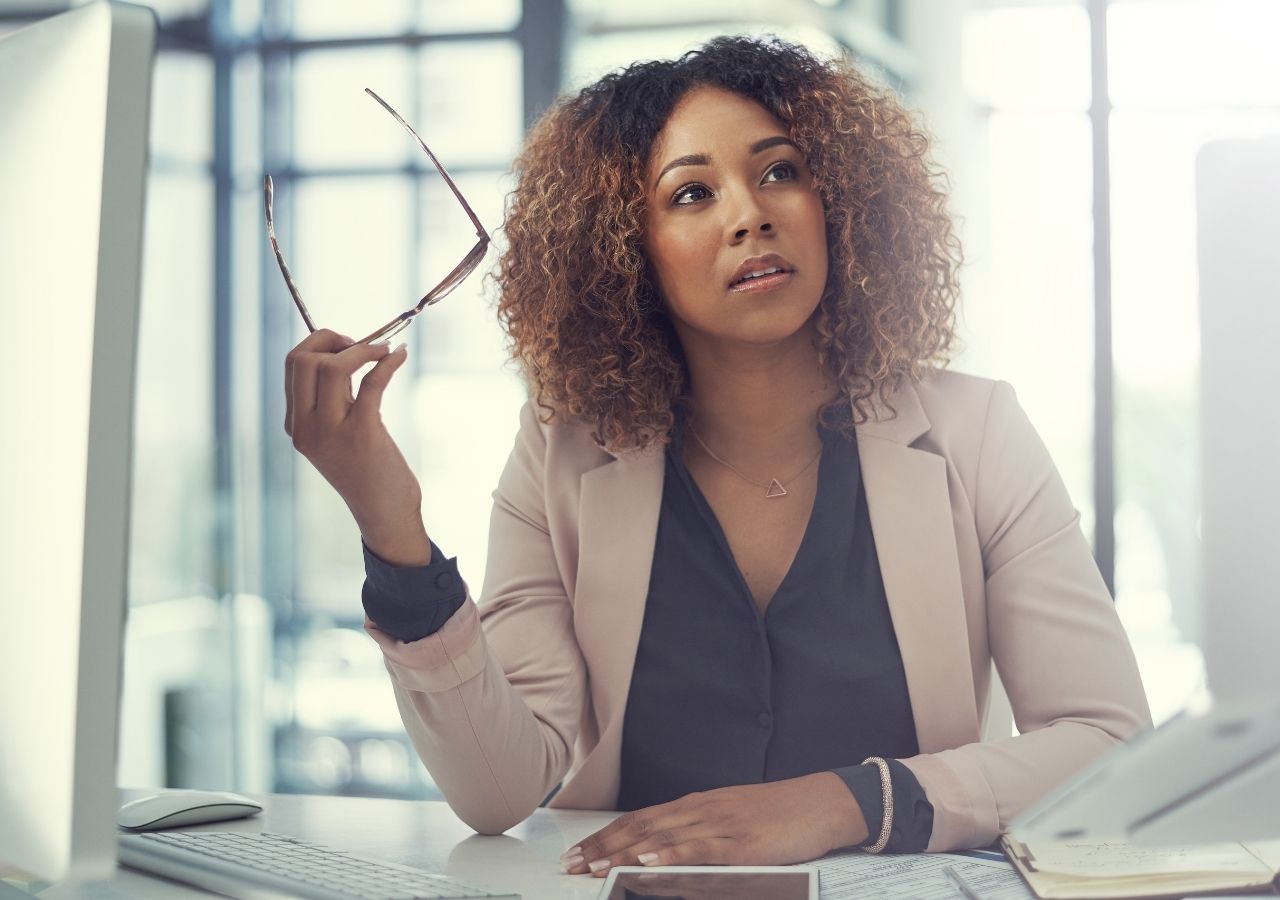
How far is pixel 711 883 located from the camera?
0.90m

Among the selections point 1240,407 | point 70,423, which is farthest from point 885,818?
point 70,423

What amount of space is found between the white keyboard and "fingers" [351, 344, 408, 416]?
36 cm

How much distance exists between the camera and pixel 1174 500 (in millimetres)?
4152

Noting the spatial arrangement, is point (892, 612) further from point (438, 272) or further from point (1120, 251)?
point (438, 272)

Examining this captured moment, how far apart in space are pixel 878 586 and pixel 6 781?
970 millimetres

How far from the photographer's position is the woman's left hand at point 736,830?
1003 millimetres

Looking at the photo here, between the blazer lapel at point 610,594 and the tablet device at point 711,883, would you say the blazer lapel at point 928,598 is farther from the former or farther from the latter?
the tablet device at point 711,883

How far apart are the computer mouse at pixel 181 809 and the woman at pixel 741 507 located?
0.60 ft

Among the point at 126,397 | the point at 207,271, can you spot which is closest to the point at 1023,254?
the point at 207,271

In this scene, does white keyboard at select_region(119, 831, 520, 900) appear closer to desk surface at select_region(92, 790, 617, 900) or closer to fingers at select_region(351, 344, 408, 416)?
desk surface at select_region(92, 790, 617, 900)

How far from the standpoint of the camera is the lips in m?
1.38

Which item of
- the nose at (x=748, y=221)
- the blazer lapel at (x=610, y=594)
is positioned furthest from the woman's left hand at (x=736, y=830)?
the nose at (x=748, y=221)

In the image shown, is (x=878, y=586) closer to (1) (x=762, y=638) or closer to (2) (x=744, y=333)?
(1) (x=762, y=638)

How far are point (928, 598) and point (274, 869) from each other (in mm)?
749
